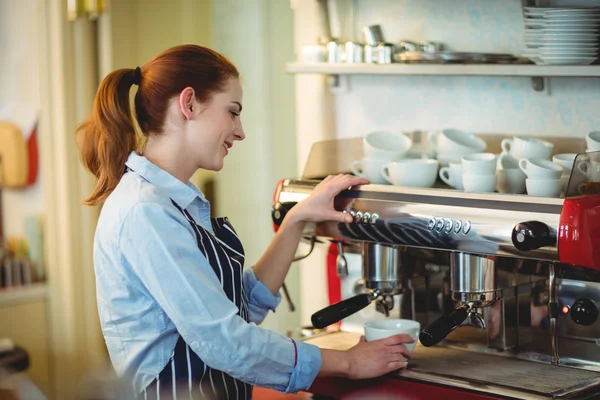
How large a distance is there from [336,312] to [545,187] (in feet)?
1.49

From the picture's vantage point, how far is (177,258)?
1.37 m

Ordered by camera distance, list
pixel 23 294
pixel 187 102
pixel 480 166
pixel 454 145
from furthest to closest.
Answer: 1. pixel 23 294
2. pixel 454 145
3. pixel 480 166
4. pixel 187 102

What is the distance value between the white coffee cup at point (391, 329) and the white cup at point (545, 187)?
1.10 ft

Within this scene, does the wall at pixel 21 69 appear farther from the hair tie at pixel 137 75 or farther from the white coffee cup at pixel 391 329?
the white coffee cup at pixel 391 329

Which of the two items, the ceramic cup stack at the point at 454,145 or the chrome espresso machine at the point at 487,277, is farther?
the ceramic cup stack at the point at 454,145

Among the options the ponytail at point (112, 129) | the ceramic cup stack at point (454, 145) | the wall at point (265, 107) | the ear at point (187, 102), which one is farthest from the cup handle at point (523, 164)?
the wall at point (265, 107)

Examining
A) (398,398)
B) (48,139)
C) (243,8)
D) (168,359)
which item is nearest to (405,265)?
(398,398)

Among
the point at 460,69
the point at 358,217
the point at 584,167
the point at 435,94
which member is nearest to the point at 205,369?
the point at 358,217

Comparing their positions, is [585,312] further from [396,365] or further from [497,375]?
[396,365]

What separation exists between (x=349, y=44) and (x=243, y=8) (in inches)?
33.9

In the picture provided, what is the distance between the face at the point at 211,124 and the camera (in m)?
1.49

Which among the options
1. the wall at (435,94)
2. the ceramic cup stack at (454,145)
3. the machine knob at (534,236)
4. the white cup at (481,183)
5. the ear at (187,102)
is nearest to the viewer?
the machine knob at (534,236)

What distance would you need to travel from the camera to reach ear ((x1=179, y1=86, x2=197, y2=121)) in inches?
57.7

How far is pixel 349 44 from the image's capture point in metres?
2.10
